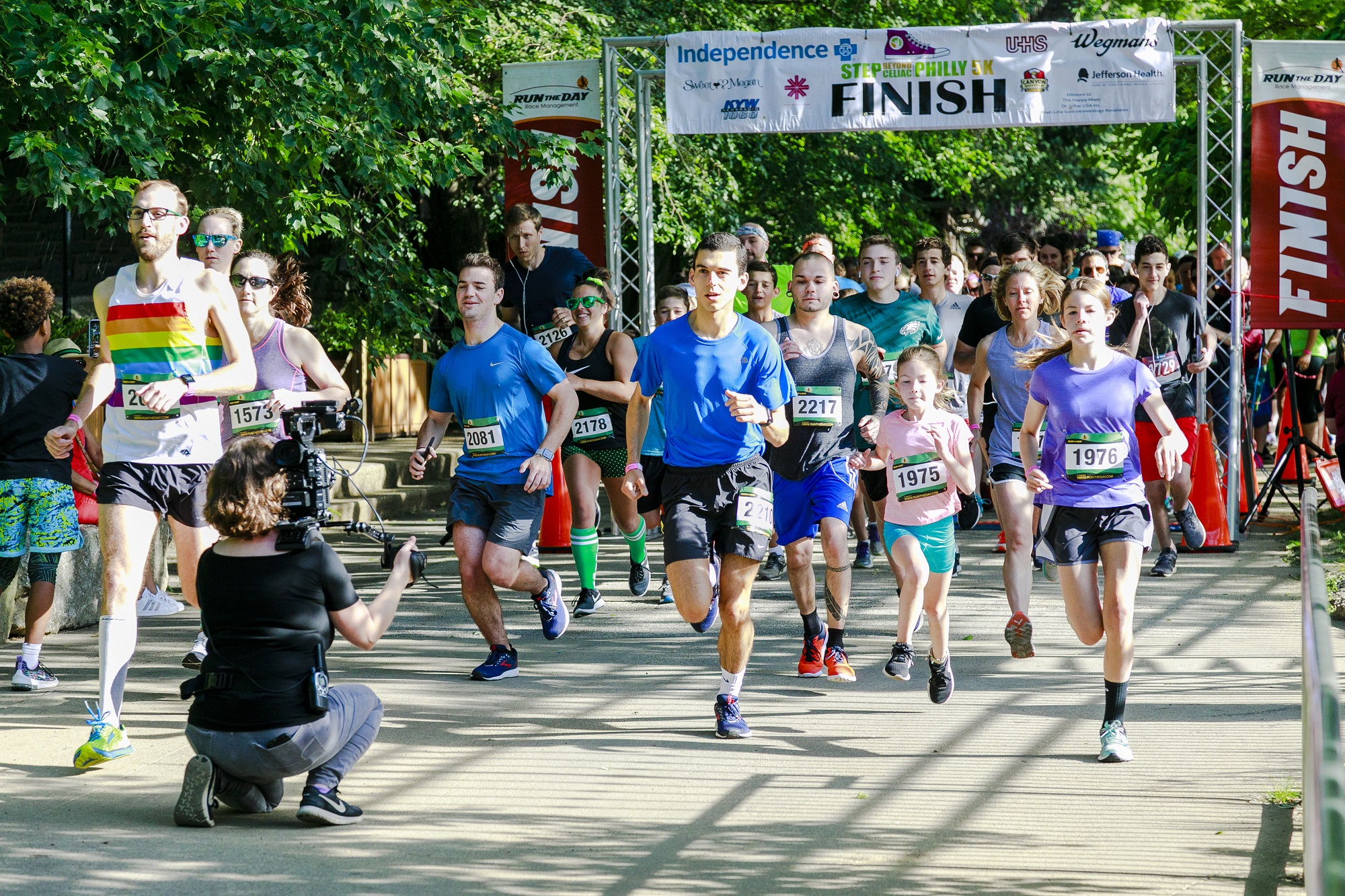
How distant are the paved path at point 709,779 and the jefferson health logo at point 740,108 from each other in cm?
505

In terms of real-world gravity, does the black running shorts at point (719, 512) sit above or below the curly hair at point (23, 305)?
below

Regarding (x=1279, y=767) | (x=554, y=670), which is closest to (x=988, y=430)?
(x=554, y=670)

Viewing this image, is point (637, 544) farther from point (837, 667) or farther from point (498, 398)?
point (837, 667)

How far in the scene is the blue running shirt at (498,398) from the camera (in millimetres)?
7141

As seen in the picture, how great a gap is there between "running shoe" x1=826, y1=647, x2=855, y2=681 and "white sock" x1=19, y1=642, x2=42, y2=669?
3.55m

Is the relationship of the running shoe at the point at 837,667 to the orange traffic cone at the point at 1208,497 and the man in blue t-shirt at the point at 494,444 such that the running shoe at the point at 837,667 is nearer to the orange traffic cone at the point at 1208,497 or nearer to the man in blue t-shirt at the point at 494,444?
the man in blue t-shirt at the point at 494,444

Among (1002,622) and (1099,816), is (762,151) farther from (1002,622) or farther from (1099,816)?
(1099,816)

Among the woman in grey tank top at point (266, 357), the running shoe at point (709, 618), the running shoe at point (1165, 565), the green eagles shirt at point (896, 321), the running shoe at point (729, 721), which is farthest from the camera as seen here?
the running shoe at point (1165, 565)

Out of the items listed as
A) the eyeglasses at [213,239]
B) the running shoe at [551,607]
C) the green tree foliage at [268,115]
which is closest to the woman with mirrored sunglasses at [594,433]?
the running shoe at [551,607]

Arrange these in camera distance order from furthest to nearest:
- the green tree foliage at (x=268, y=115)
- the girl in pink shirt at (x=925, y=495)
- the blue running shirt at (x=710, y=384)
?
the green tree foliage at (x=268, y=115) < the girl in pink shirt at (x=925, y=495) < the blue running shirt at (x=710, y=384)

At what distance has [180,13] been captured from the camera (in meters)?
8.86

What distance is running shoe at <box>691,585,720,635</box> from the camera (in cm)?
637

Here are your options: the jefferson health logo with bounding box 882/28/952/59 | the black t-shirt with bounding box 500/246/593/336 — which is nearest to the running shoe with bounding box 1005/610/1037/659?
the black t-shirt with bounding box 500/246/593/336

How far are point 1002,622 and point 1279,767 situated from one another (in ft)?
9.84
